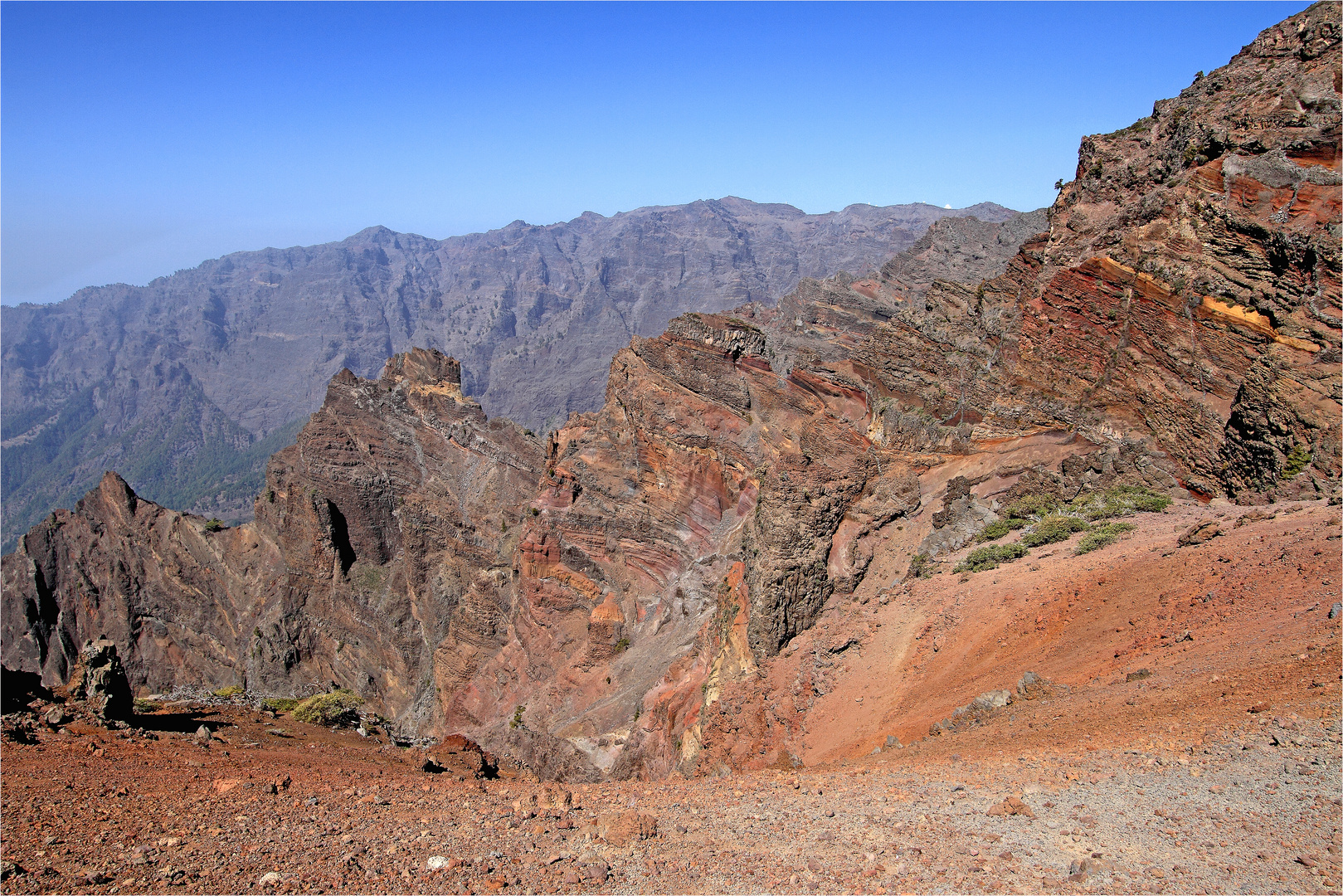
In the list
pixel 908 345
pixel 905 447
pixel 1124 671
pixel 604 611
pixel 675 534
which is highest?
pixel 908 345

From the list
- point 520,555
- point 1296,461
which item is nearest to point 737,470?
point 520,555

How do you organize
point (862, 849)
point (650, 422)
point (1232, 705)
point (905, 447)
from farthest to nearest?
point (650, 422) < point (905, 447) < point (1232, 705) < point (862, 849)

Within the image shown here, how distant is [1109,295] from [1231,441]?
5.38m

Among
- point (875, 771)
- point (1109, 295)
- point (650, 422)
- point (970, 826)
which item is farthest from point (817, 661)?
point (650, 422)

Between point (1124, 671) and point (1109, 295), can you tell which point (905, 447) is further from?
point (1124, 671)

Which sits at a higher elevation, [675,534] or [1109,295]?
[1109,295]

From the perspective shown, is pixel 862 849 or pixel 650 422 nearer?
pixel 862 849

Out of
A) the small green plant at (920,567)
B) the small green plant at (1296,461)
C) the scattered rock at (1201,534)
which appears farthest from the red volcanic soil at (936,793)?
the small green plant at (920,567)

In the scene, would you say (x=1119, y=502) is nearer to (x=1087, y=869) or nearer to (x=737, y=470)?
(x=1087, y=869)

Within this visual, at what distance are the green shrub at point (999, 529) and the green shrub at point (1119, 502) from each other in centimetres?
119

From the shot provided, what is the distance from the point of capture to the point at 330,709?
2419cm

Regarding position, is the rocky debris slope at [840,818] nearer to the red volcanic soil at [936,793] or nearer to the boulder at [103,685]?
the red volcanic soil at [936,793]

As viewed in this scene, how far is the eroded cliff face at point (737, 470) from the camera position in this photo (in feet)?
51.2

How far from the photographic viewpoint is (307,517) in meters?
39.2
